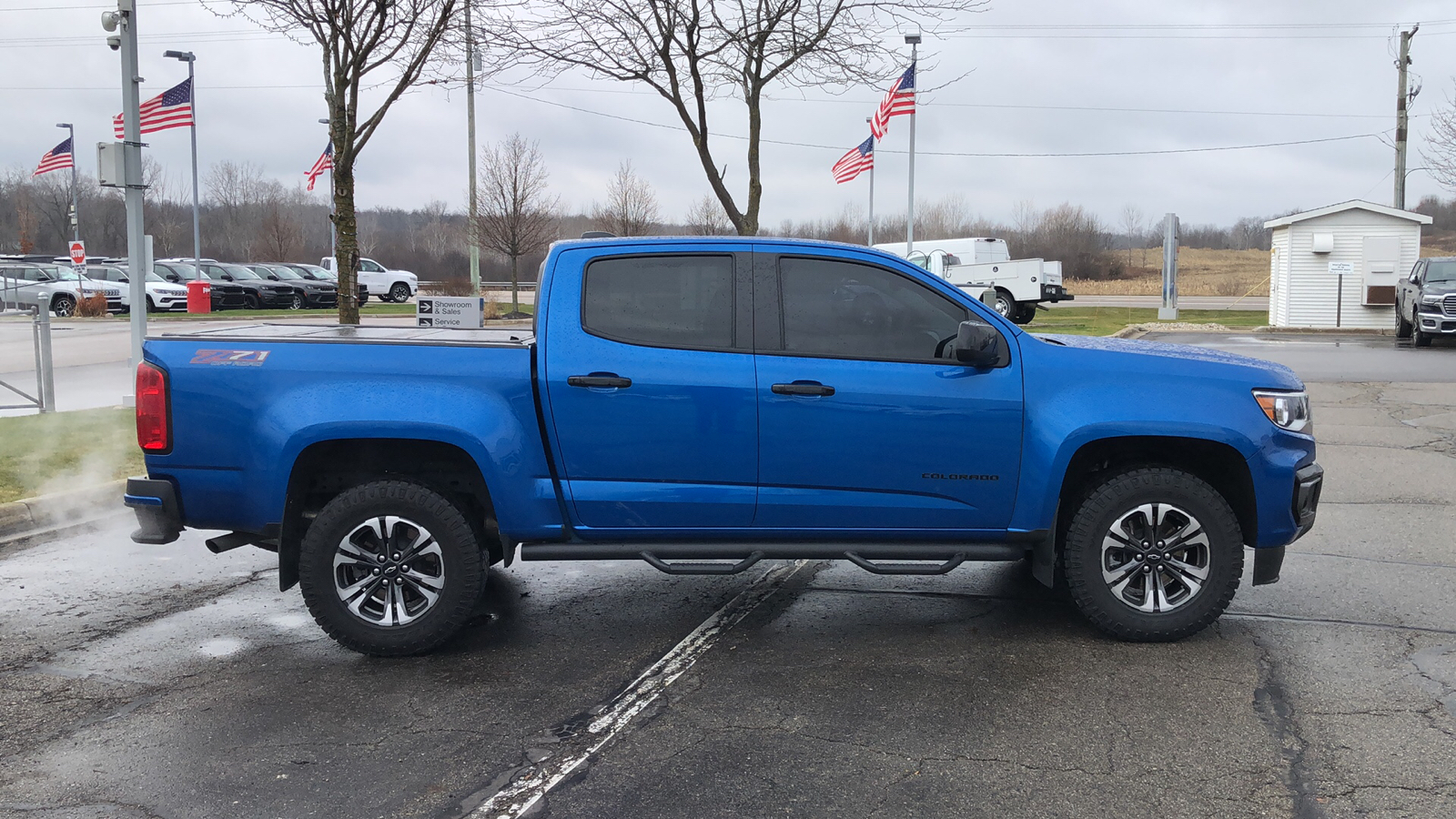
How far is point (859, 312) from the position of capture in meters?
5.13

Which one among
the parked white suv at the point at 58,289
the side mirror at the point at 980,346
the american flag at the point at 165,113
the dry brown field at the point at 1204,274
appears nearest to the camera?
the side mirror at the point at 980,346

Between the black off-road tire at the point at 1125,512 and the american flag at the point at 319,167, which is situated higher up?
the american flag at the point at 319,167

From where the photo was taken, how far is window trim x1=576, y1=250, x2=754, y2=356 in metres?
5.05

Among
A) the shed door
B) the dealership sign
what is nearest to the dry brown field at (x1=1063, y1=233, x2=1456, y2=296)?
the shed door

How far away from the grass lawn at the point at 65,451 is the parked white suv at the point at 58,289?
79.5ft

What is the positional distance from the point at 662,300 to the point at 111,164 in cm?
927

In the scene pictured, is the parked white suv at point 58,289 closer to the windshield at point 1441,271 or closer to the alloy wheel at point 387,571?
the alloy wheel at point 387,571

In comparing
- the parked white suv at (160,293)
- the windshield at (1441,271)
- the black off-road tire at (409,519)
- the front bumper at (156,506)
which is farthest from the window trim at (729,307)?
the parked white suv at (160,293)

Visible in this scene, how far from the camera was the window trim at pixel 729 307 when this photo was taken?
505 centimetres

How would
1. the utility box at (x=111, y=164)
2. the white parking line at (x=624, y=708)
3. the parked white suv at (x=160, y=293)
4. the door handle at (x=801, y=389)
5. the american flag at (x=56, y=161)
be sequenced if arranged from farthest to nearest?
1. the parked white suv at (x=160, y=293)
2. the american flag at (x=56, y=161)
3. the utility box at (x=111, y=164)
4. the door handle at (x=801, y=389)
5. the white parking line at (x=624, y=708)

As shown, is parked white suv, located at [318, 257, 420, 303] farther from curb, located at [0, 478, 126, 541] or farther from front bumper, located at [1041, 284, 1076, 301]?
curb, located at [0, 478, 126, 541]

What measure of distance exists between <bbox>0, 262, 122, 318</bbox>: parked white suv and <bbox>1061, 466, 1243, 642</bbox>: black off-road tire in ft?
111

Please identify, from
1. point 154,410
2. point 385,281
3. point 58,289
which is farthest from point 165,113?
point 385,281

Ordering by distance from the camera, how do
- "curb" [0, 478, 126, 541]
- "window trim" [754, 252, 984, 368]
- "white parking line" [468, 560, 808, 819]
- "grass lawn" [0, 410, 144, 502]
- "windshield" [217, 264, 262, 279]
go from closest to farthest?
"white parking line" [468, 560, 808, 819] → "window trim" [754, 252, 984, 368] → "curb" [0, 478, 126, 541] → "grass lawn" [0, 410, 144, 502] → "windshield" [217, 264, 262, 279]
